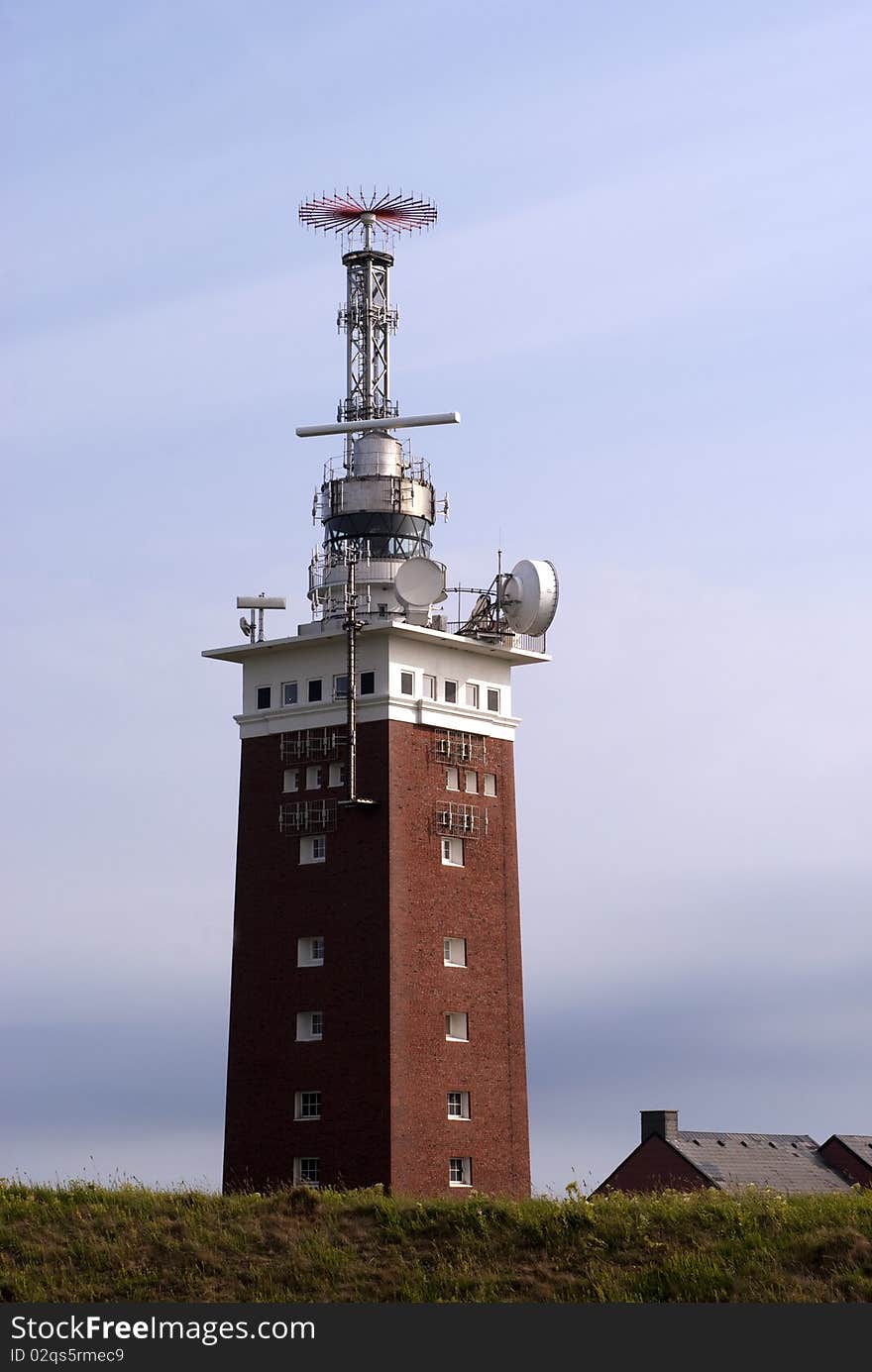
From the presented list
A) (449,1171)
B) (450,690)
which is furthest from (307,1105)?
(450,690)

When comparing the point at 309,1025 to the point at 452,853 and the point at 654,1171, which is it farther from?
the point at 654,1171

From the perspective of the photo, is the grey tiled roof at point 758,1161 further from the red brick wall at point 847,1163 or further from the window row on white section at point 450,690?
the window row on white section at point 450,690

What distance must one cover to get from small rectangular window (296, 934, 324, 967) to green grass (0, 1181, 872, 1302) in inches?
659

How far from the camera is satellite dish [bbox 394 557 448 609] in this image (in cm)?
7412

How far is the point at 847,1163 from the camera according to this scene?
99000mm

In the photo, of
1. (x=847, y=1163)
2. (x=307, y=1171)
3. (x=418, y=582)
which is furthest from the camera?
(x=847, y=1163)

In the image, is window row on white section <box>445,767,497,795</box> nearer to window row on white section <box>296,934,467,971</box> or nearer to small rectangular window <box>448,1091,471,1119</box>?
window row on white section <box>296,934,467,971</box>

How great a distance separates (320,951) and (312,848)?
343 cm

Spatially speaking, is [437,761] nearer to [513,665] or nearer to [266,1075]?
[513,665]

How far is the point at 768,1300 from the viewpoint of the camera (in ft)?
145

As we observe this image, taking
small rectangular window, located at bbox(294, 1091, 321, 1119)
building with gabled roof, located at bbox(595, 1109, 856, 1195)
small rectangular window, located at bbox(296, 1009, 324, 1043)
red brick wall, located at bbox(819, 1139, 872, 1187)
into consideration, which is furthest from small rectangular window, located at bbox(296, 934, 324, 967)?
red brick wall, located at bbox(819, 1139, 872, 1187)

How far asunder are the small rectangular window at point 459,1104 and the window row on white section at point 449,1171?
1.40 meters

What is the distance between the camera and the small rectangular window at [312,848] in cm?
7288

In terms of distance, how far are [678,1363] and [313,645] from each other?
3810 centimetres
